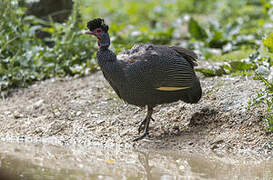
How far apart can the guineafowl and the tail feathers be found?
0.03m

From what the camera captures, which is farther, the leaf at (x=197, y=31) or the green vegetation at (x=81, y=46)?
the leaf at (x=197, y=31)

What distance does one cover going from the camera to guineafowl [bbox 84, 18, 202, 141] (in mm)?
4871

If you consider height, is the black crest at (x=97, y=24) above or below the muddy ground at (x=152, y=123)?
above

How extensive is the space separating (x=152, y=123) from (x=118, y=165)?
131 cm

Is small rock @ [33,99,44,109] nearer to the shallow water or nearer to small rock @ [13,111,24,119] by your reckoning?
small rock @ [13,111,24,119]

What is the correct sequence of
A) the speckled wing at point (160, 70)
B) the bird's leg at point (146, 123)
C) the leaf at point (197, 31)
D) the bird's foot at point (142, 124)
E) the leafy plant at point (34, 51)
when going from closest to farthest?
the speckled wing at point (160, 70)
the bird's leg at point (146, 123)
the bird's foot at point (142, 124)
the leafy plant at point (34, 51)
the leaf at point (197, 31)

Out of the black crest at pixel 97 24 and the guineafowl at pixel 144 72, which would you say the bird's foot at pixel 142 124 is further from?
the black crest at pixel 97 24

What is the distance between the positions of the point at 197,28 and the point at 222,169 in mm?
5239

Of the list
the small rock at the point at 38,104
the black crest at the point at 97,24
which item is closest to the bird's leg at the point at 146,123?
the black crest at the point at 97,24

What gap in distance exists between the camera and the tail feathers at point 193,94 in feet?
17.2

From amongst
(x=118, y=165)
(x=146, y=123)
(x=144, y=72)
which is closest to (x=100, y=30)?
(x=144, y=72)

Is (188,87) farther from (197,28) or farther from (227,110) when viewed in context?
(197,28)

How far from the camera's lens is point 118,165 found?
14.2ft

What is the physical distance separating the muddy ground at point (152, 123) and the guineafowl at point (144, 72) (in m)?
0.34
